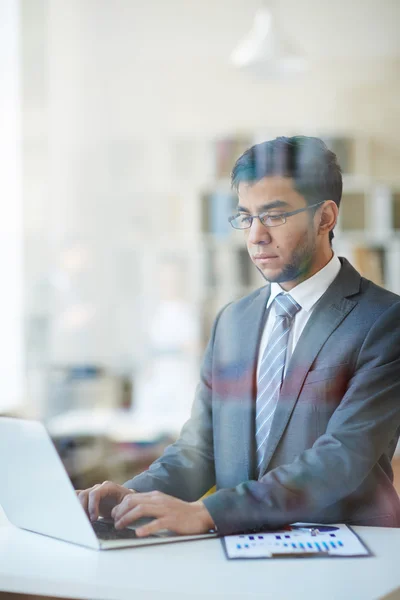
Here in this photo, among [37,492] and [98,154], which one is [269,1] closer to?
[98,154]

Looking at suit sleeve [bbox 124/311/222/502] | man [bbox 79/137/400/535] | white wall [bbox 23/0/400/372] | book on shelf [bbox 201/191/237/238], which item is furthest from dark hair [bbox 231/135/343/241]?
white wall [bbox 23/0/400/372]

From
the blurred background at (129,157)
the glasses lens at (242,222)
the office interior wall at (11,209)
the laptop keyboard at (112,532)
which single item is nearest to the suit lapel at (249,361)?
the glasses lens at (242,222)

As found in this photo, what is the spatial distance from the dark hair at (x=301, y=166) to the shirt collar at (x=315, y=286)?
49mm

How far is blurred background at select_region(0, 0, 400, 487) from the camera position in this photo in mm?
2809

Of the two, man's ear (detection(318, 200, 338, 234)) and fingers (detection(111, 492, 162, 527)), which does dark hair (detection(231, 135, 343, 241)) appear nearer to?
man's ear (detection(318, 200, 338, 234))

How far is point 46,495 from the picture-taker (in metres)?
0.98

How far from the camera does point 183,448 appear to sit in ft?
A: 3.79

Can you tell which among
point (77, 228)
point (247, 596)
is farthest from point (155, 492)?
point (77, 228)

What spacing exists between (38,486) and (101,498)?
102mm

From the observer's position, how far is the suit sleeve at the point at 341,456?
38.9 inches

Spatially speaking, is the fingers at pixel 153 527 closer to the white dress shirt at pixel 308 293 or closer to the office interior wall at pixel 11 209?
the white dress shirt at pixel 308 293

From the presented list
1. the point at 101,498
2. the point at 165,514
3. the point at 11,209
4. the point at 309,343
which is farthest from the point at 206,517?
the point at 11,209

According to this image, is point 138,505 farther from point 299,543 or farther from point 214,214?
point 214,214

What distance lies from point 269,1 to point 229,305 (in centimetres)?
235
